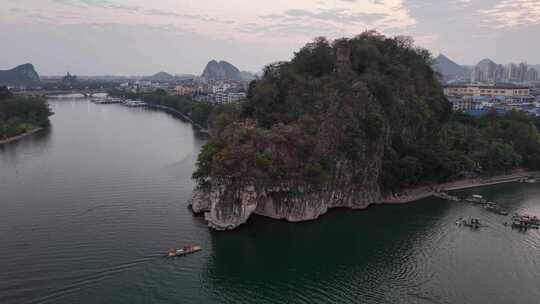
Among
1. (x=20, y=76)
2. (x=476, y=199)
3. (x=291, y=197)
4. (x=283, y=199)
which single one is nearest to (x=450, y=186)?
(x=476, y=199)

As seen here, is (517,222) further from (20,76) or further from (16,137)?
(20,76)

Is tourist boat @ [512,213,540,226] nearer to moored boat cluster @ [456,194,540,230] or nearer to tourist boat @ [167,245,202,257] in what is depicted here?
moored boat cluster @ [456,194,540,230]

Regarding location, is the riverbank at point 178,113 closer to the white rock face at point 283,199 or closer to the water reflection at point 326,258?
the white rock face at point 283,199

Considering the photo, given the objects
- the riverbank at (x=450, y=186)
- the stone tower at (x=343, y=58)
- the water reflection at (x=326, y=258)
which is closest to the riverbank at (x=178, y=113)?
the stone tower at (x=343, y=58)

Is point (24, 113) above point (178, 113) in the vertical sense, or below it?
above

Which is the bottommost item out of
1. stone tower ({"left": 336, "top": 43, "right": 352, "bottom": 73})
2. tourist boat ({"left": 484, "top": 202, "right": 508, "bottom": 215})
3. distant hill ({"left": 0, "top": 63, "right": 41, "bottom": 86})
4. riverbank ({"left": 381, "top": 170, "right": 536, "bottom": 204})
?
tourist boat ({"left": 484, "top": 202, "right": 508, "bottom": 215})

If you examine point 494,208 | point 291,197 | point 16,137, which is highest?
point 16,137

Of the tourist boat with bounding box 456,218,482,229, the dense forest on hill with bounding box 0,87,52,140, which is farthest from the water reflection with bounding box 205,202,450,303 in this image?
the dense forest on hill with bounding box 0,87,52,140
